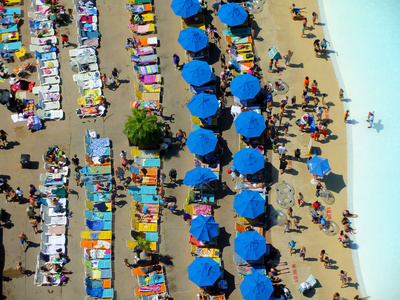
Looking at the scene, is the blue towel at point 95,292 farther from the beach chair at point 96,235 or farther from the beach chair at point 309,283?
the beach chair at point 309,283

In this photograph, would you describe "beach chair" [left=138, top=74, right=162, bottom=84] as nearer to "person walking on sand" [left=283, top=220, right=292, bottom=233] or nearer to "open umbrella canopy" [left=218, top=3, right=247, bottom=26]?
"open umbrella canopy" [left=218, top=3, right=247, bottom=26]

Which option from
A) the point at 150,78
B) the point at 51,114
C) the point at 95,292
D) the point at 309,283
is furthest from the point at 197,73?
the point at 95,292

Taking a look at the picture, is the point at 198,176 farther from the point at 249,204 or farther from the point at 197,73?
the point at 197,73

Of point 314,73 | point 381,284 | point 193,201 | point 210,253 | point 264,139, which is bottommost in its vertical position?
point 381,284

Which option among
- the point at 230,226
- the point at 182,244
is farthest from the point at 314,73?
the point at 182,244

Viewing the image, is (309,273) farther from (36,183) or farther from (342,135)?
(36,183)

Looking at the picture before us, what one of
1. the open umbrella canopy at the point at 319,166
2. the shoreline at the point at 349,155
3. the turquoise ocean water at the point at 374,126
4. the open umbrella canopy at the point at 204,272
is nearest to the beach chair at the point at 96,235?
the open umbrella canopy at the point at 204,272
